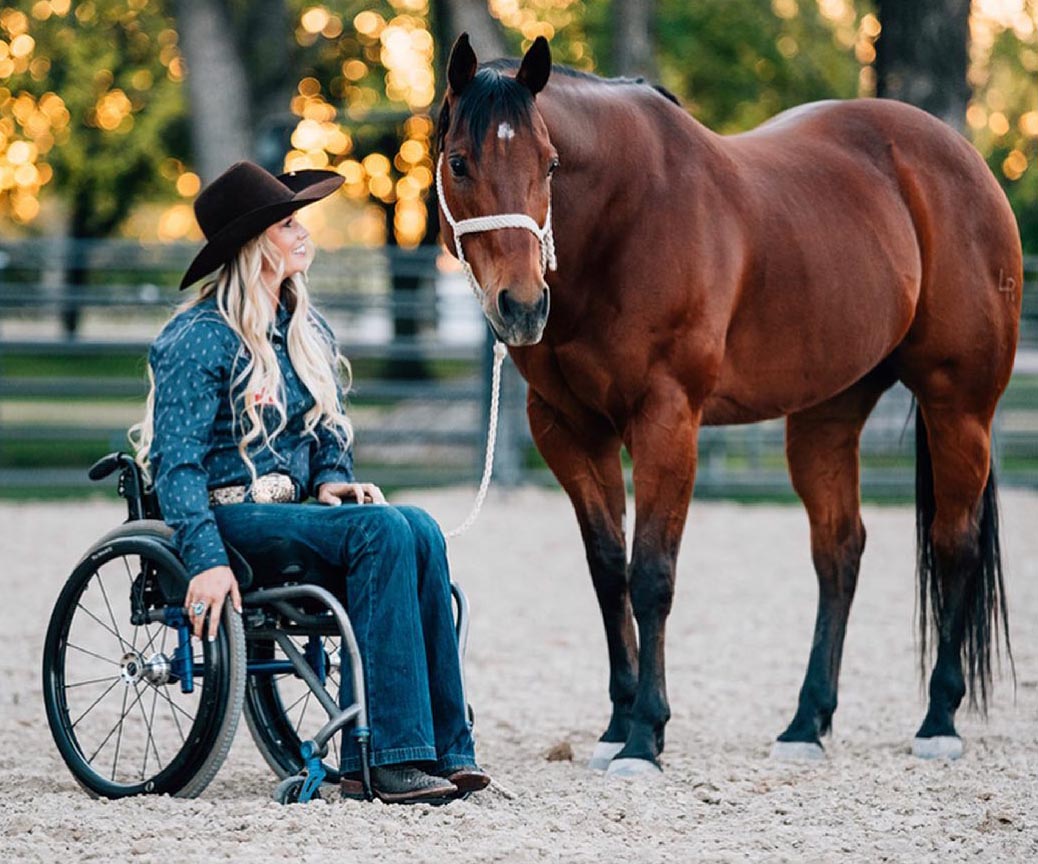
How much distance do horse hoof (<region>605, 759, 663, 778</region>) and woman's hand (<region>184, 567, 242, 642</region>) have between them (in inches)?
45.0

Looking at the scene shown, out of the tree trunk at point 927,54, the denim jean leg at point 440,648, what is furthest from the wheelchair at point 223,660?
the tree trunk at point 927,54

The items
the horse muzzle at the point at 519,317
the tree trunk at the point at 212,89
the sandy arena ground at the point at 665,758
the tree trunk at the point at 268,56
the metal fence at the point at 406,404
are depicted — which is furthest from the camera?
the tree trunk at the point at 268,56

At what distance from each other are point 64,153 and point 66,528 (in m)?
8.91

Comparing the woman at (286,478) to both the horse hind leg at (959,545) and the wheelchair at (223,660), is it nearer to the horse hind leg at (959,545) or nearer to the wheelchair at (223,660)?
the wheelchair at (223,660)

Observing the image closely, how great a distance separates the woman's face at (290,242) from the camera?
3.65 m

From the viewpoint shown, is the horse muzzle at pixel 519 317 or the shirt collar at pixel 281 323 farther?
the shirt collar at pixel 281 323

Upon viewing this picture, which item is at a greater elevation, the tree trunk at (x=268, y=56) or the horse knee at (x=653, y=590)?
the tree trunk at (x=268, y=56)

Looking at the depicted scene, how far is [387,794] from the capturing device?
3254mm

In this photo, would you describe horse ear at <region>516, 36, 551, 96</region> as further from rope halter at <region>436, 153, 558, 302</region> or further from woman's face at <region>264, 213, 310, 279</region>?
woman's face at <region>264, 213, 310, 279</region>

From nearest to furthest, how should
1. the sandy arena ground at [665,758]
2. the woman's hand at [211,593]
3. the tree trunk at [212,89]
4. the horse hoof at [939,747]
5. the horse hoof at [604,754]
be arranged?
the sandy arena ground at [665,758] → the woman's hand at [211,593] → the horse hoof at [604,754] → the horse hoof at [939,747] → the tree trunk at [212,89]

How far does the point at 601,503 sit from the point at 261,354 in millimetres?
1150

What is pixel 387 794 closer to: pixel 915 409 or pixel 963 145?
pixel 915 409

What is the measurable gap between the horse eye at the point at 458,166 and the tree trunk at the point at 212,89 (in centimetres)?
954

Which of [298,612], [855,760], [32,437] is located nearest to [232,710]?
[298,612]
